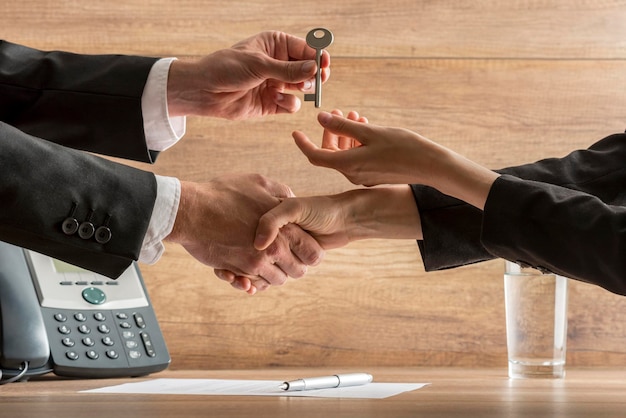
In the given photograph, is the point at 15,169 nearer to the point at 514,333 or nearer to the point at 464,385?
the point at 464,385

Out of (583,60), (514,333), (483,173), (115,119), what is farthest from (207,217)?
(583,60)

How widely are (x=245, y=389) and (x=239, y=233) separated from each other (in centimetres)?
29

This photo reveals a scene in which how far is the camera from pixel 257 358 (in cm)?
168

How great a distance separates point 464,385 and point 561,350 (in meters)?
0.27

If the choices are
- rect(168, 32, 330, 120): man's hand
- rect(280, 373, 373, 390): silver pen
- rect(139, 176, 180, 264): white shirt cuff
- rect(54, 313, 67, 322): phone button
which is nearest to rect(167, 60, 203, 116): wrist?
rect(168, 32, 330, 120): man's hand

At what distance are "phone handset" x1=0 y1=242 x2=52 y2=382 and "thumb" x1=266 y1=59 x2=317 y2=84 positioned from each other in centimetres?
48

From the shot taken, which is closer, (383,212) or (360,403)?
(360,403)

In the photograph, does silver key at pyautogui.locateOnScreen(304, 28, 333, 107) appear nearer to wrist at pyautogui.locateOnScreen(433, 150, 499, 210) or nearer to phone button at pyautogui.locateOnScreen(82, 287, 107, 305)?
wrist at pyautogui.locateOnScreen(433, 150, 499, 210)

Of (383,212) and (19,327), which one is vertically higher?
(383,212)

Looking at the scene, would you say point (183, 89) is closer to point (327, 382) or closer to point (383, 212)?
point (383, 212)

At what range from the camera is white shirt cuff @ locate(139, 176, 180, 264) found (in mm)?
1221

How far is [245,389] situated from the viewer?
114 cm

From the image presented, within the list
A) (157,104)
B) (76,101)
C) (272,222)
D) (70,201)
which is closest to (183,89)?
(157,104)

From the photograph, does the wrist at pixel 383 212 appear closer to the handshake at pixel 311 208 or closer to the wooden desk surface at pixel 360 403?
→ the handshake at pixel 311 208
